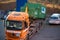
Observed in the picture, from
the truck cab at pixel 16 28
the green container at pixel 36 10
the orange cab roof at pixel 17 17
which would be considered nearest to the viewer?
the truck cab at pixel 16 28

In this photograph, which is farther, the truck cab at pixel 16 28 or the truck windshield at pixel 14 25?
the truck windshield at pixel 14 25

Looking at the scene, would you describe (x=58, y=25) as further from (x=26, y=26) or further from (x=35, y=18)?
(x=26, y=26)

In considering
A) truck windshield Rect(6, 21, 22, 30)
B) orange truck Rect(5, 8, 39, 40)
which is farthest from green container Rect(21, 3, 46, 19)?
truck windshield Rect(6, 21, 22, 30)

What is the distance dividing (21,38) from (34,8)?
55.3 ft

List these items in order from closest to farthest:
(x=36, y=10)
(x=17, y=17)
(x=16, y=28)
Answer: (x=16, y=28)
(x=17, y=17)
(x=36, y=10)

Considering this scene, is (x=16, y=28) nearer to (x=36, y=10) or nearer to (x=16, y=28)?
(x=16, y=28)

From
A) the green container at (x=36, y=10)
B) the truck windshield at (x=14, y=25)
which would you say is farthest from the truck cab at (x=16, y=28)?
the green container at (x=36, y=10)

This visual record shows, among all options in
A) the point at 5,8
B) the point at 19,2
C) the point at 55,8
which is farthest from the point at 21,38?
the point at 5,8

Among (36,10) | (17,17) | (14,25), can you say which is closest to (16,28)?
(14,25)

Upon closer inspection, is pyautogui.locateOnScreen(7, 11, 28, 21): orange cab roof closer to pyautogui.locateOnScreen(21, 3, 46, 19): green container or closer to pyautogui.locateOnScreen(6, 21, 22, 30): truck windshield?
pyautogui.locateOnScreen(6, 21, 22, 30): truck windshield

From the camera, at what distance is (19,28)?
17.9 metres

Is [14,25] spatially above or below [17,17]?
below

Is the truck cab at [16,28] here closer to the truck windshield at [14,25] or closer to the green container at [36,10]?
the truck windshield at [14,25]

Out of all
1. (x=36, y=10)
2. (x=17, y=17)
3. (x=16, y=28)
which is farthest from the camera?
(x=36, y=10)
